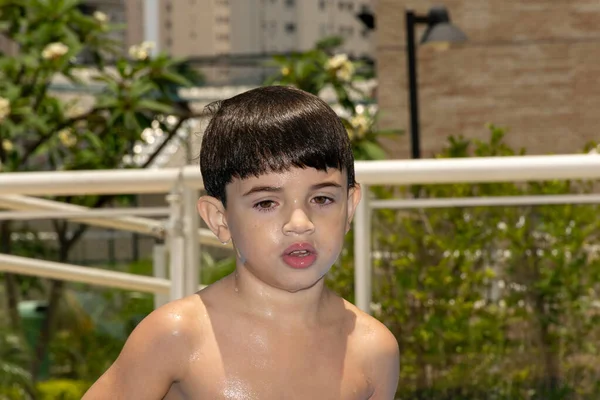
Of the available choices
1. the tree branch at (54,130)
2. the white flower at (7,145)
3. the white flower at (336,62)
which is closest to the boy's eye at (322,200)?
the white flower at (336,62)

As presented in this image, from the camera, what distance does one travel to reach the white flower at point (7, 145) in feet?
23.7

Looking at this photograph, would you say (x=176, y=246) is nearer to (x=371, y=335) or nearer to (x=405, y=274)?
(x=405, y=274)

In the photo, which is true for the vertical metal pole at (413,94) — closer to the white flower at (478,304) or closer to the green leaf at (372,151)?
the green leaf at (372,151)

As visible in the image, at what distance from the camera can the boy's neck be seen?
1626 mm

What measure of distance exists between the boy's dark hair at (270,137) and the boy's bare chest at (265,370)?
0.76 feet

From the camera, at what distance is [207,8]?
134 m

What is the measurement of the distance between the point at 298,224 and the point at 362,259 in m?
1.65

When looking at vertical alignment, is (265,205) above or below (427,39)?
below

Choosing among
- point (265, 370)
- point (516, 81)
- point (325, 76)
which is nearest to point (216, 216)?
point (265, 370)

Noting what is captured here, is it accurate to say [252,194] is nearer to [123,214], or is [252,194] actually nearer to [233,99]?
[233,99]

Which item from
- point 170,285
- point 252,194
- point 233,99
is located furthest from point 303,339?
point 170,285

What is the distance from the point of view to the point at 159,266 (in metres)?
3.45

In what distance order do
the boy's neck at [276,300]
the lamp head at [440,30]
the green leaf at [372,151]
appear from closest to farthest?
the boy's neck at [276,300]
the green leaf at [372,151]
the lamp head at [440,30]

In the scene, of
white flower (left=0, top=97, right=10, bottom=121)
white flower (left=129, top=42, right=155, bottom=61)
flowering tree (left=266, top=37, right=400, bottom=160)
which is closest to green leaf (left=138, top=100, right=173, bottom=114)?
white flower (left=129, top=42, right=155, bottom=61)
